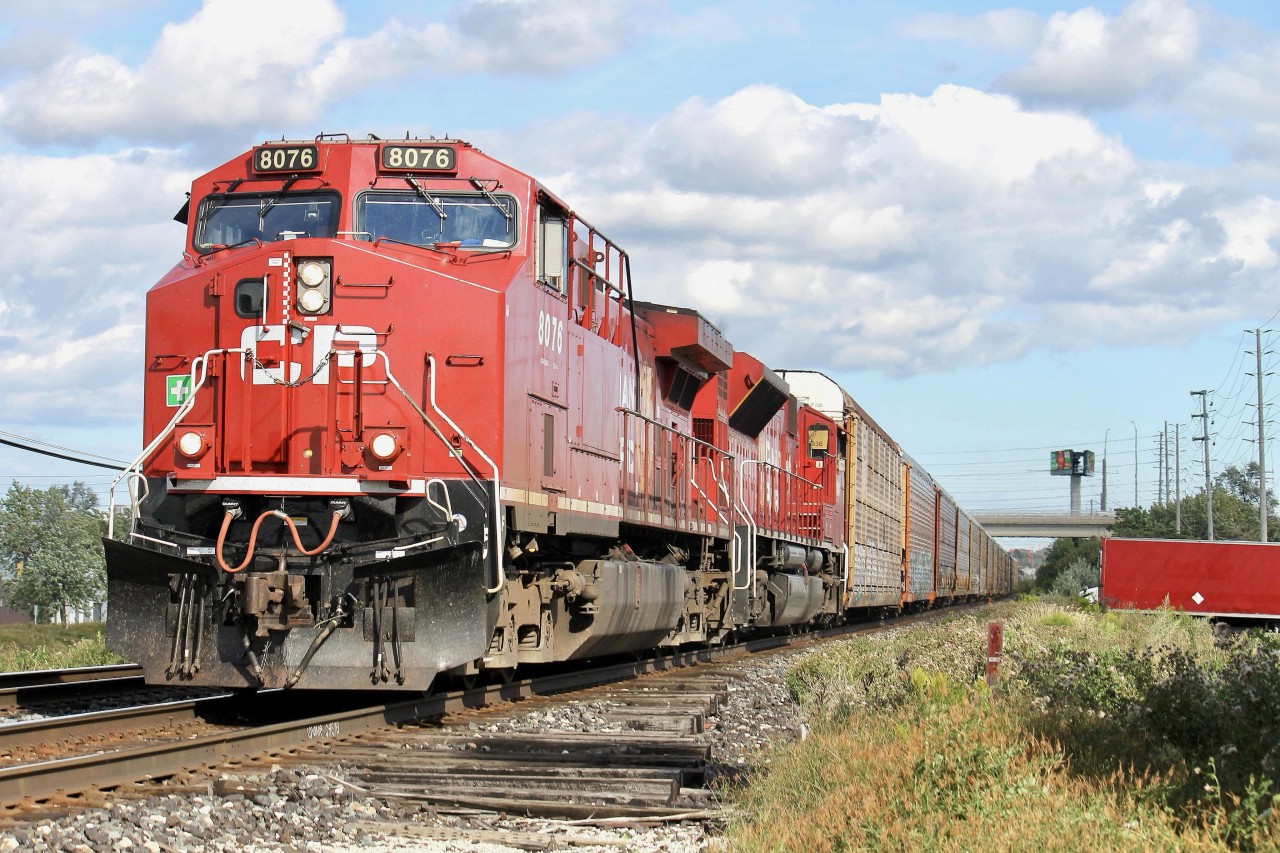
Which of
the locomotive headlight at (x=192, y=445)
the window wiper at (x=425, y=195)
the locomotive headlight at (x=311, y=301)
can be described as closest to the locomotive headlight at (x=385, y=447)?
the locomotive headlight at (x=311, y=301)

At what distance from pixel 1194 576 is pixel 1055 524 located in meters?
80.2

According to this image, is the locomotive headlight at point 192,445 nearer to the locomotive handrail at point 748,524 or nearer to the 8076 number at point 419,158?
the 8076 number at point 419,158

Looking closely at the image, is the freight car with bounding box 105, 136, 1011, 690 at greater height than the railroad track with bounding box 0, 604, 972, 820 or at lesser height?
greater

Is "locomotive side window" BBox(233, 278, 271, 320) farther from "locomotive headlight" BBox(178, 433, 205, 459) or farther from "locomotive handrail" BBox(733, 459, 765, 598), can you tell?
"locomotive handrail" BBox(733, 459, 765, 598)

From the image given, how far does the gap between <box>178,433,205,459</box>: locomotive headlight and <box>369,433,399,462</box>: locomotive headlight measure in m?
1.19

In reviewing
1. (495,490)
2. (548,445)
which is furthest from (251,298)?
(548,445)

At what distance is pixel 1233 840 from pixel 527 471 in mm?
→ 6007

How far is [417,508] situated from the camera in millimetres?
9273

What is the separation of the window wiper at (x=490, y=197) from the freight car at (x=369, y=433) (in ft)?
0.05

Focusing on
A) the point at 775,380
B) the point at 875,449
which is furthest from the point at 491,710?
the point at 875,449

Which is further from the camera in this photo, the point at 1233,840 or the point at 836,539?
the point at 836,539

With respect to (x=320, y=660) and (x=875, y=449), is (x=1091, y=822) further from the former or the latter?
(x=875, y=449)

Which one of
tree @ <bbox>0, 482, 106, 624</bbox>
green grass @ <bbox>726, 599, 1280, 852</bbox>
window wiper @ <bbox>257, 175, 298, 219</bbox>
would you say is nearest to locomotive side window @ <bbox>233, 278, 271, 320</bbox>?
window wiper @ <bbox>257, 175, 298, 219</bbox>

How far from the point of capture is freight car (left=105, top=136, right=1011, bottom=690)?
8992mm
